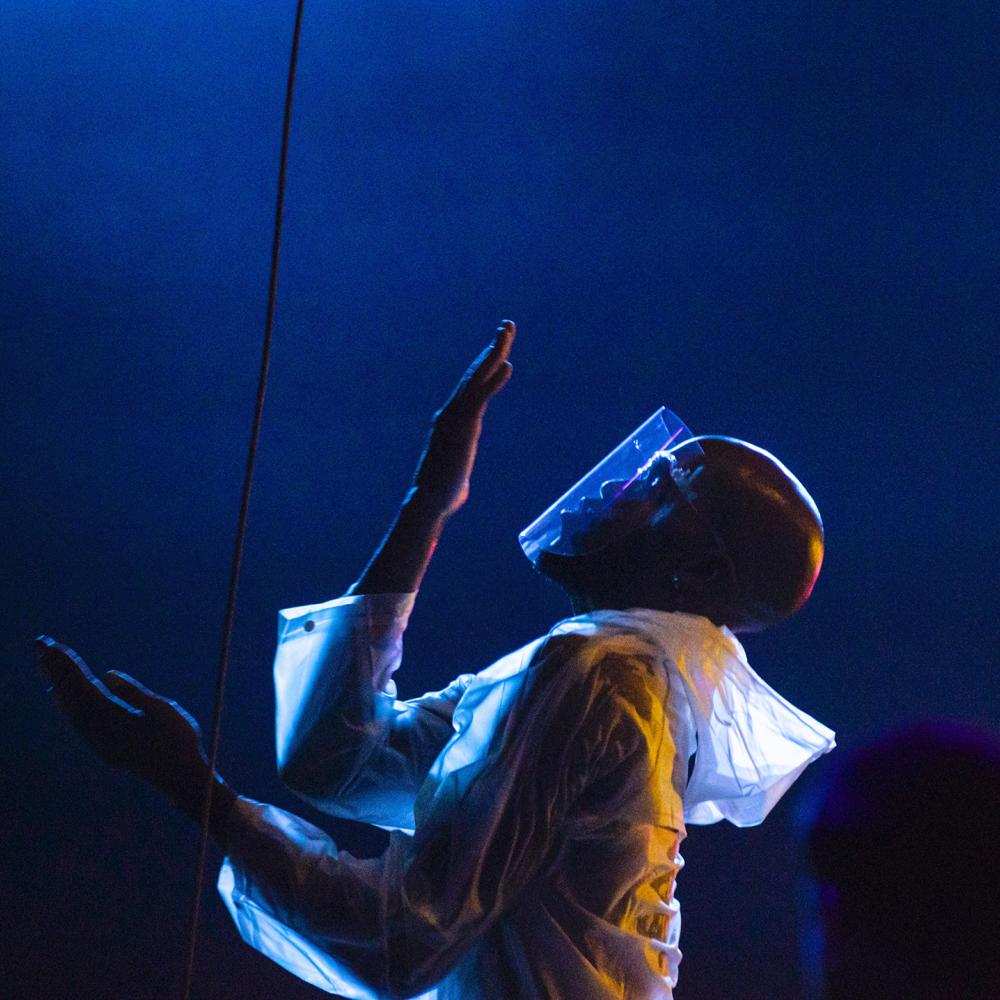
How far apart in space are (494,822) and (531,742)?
0.07 m

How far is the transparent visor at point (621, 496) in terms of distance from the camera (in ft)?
3.61

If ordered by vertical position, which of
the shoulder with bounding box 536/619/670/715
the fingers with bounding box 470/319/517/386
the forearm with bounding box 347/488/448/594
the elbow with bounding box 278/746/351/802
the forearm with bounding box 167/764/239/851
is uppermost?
the fingers with bounding box 470/319/517/386

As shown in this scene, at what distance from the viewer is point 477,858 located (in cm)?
86

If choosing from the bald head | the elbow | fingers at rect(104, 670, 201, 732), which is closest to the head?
the bald head

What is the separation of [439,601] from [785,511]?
996 millimetres

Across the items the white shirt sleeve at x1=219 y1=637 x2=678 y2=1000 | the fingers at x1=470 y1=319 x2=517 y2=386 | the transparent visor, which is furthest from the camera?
the transparent visor

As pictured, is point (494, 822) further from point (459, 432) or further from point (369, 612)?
point (459, 432)

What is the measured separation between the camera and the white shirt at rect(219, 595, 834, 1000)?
86cm

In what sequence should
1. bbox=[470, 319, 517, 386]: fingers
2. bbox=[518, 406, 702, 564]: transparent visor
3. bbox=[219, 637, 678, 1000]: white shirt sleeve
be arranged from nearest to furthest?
bbox=[219, 637, 678, 1000]: white shirt sleeve < bbox=[470, 319, 517, 386]: fingers < bbox=[518, 406, 702, 564]: transparent visor

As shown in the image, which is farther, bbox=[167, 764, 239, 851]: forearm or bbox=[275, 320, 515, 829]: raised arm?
bbox=[275, 320, 515, 829]: raised arm

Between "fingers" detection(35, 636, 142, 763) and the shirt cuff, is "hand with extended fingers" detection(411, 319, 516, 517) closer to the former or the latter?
the shirt cuff

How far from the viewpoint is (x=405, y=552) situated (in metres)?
1.02

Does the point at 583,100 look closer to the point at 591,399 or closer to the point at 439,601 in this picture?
the point at 591,399

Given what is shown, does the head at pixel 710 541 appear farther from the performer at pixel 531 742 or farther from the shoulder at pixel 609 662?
the shoulder at pixel 609 662
